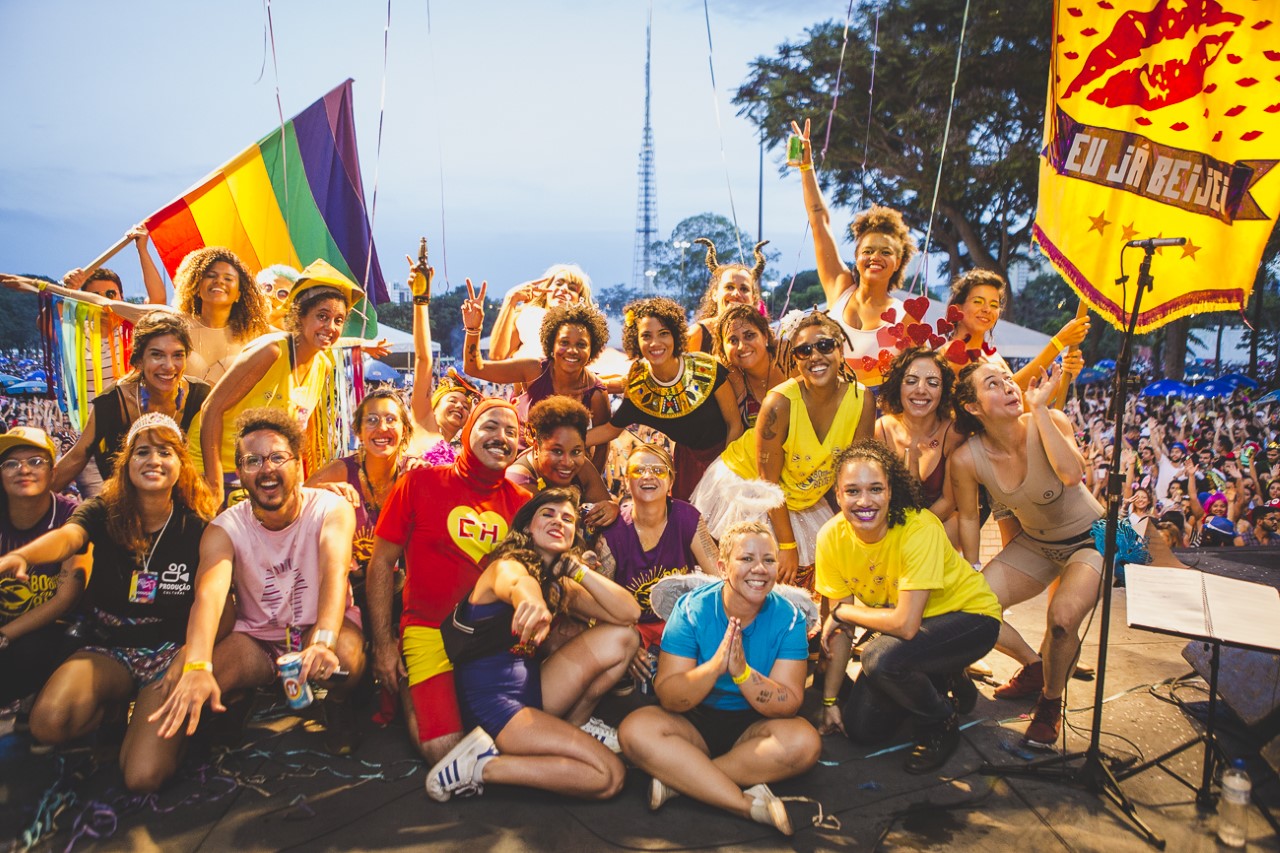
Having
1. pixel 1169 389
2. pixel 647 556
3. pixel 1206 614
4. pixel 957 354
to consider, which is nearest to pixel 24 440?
pixel 647 556

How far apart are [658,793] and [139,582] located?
2.13 m

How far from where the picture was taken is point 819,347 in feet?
12.6

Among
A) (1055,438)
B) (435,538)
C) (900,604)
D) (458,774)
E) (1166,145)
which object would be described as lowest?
(458,774)

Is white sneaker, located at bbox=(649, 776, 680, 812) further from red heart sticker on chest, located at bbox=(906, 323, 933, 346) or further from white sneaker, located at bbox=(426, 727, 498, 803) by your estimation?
red heart sticker on chest, located at bbox=(906, 323, 933, 346)

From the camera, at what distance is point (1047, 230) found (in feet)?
15.0

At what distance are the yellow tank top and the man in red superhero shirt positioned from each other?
4.21 ft

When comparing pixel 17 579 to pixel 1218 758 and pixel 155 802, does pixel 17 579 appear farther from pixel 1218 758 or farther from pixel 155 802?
pixel 1218 758

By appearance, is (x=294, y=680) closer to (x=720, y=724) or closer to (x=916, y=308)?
(x=720, y=724)

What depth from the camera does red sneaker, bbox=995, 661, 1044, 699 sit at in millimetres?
3846

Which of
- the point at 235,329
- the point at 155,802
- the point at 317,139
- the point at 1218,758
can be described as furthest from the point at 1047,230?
the point at 317,139

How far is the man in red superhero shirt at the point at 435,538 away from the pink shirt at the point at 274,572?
0.24 m

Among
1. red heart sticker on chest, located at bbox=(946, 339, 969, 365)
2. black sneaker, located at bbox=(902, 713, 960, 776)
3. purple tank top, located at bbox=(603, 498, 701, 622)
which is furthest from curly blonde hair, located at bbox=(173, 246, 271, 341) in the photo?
black sneaker, located at bbox=(902, 713, 960, 776)

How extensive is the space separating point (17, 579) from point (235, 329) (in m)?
1.67

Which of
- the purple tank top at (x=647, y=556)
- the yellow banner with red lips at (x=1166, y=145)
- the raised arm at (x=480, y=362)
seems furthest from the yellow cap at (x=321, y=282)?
the yellow banner with red lips at (x=1166, y=145)
